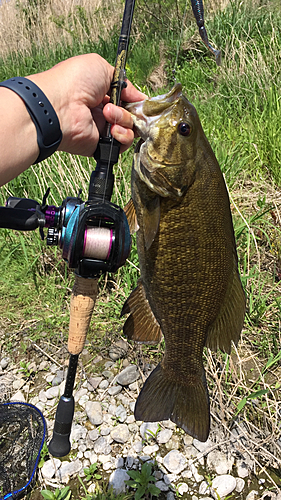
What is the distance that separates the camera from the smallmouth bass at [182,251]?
4.38 feet

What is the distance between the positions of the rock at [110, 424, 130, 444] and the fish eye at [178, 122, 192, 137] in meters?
1.80

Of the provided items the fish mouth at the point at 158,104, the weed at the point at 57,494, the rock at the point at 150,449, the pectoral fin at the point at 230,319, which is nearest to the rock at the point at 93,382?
Answer: the rock at the point at 150,449

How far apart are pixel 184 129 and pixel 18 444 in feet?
6.53

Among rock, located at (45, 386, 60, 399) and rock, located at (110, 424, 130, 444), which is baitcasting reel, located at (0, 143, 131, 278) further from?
rock, located at (45, 386, 60, 399)

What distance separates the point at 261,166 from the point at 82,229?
116 inches

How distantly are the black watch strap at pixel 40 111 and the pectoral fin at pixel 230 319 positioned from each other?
0.86 m

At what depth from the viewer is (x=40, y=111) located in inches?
Answer: 52.0

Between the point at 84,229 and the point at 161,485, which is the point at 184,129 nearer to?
the point at 84,229

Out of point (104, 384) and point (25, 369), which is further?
point (25, 369)

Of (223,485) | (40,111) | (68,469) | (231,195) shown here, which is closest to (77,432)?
(68,469)

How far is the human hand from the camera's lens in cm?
144

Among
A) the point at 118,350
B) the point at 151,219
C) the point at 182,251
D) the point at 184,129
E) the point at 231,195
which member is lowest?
the point at 118,350

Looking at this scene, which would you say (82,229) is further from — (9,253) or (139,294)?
(9,253)

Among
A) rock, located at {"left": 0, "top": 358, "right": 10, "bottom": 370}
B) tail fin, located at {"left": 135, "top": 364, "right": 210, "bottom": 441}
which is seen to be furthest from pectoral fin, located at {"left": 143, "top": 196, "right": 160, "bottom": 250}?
rock, located at {"left": 0, "top": 358, "right": 10, "bottom": 370}
